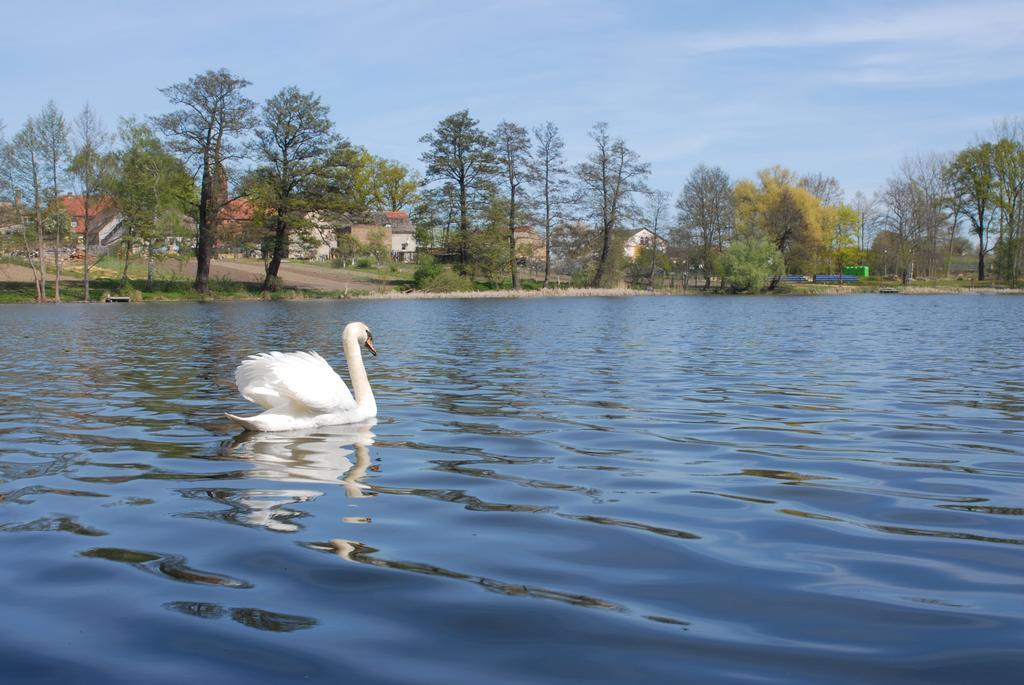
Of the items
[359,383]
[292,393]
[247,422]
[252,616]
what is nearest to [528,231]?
[359,383]

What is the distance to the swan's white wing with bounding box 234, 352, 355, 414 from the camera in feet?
29.8

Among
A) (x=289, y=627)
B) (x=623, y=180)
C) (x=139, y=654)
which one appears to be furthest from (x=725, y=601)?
(x=623, y=180)

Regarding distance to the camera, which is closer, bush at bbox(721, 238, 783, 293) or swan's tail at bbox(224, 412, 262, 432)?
swan's tail at bbox(224, 412, 262, 432)

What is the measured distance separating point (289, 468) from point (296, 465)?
13 cm

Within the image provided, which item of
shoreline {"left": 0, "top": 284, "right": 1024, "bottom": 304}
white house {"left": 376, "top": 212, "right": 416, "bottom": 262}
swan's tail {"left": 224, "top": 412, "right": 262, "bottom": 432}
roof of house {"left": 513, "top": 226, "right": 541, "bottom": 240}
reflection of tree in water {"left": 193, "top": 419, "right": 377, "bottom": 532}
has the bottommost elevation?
reflection of tree in water {"left": 193, "top": 419, "right": 377, "bottom": 532}

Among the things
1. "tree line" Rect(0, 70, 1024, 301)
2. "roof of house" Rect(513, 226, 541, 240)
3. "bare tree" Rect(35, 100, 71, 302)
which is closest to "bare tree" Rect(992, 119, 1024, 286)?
"tree line" Rect(0, 70, 1024, 301)

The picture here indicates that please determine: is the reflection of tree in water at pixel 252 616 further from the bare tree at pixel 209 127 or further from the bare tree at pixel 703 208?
the bare tree at pixel 703 208

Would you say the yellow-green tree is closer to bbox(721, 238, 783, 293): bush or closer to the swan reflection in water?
bbox(721, 238, 783, 293): bush

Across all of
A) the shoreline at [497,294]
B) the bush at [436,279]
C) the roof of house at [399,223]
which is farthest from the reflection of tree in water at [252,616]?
the roof of house at [399,223]

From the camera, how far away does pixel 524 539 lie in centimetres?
533

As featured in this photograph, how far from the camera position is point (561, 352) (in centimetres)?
2028

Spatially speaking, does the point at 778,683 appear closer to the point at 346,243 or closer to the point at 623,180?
the point at 346,243

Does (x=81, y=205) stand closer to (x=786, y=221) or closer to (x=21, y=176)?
(x=21, y=176)

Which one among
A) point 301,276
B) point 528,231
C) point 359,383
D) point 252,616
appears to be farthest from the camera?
point 528,231
